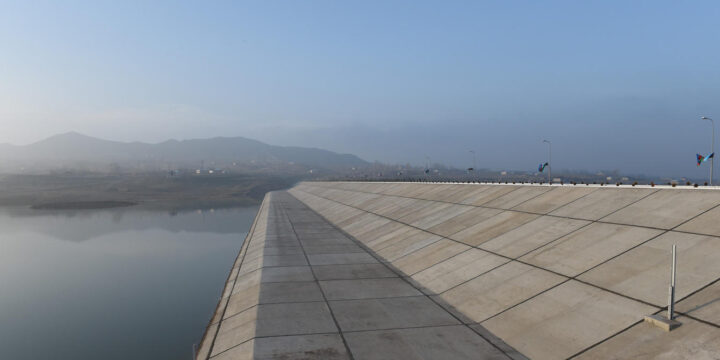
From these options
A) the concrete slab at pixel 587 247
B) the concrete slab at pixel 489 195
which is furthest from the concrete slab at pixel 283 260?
the concrete slab at pixel 489 195

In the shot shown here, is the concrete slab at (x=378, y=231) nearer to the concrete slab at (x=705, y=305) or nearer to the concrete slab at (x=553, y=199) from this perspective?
the concrete slab at (x=553, y=199)

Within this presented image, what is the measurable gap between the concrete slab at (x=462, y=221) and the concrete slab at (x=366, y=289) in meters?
7.91

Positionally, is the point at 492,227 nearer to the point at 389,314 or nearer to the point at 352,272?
the point at 352,272

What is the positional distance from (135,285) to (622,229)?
33258mm

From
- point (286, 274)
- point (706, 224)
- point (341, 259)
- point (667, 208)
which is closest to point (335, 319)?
point (286, 274)

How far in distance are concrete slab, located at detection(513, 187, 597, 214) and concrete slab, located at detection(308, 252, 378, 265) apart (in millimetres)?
10214

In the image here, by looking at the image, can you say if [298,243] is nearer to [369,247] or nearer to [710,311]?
[369,247]

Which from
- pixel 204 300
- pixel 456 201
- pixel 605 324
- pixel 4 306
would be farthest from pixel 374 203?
pixel 605 324

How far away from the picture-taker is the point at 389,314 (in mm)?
15062

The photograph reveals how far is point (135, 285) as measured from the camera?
33.0 meters

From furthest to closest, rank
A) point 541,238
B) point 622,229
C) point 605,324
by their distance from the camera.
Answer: point 541,238 → point 622,229 → point 605,324

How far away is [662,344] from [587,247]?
23.6 ft

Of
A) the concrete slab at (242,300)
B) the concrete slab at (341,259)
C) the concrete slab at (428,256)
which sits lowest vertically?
the concrete slab at (242,300)

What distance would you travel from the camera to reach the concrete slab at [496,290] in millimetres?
14828
